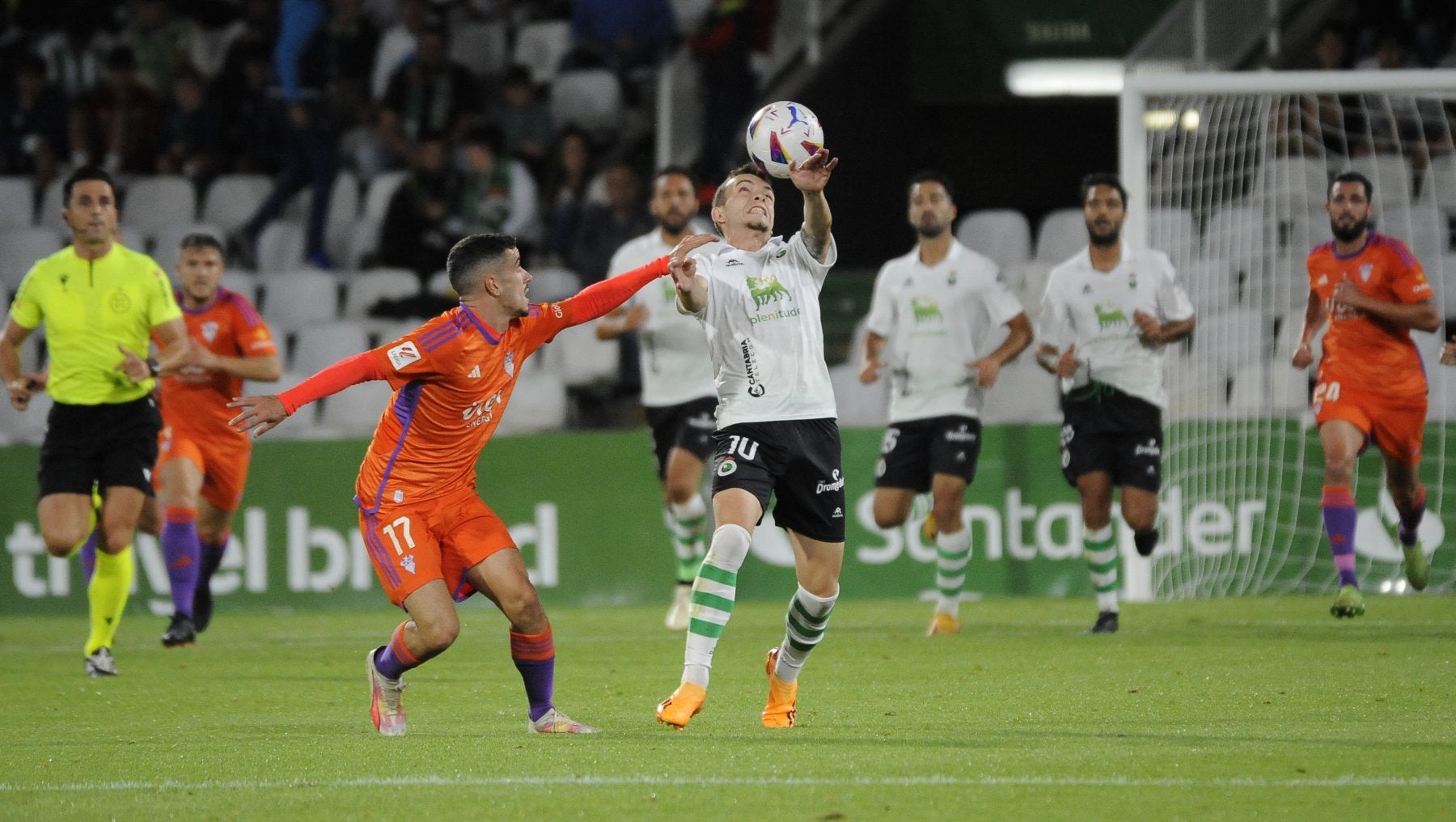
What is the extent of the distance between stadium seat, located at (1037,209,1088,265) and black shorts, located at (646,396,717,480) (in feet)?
15.7

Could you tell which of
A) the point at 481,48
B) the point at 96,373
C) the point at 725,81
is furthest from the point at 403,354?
the point at 481,48

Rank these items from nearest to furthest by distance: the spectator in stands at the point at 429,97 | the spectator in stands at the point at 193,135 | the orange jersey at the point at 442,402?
the orange jersey at the point at 442,402 < the spectator in stands at the point at 429,97 < the spectator in stands at the point at 193,135

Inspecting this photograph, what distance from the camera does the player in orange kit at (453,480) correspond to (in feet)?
21.4

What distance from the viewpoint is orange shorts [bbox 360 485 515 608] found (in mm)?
6566

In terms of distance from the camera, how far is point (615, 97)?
55.6 feet

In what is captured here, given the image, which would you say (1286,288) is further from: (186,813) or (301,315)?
(186,813)

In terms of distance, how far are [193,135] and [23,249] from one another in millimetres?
2100

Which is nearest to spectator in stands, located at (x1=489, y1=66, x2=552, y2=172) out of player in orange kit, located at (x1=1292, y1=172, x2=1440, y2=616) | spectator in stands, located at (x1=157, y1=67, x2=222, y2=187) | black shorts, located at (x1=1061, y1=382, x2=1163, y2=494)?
spectator in stands, located at (x1=157, y1=67, x2=222, y2=187)

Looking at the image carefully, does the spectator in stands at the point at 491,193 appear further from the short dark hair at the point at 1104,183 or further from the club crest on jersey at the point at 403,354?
the club crest on jersey at the point at 403,354

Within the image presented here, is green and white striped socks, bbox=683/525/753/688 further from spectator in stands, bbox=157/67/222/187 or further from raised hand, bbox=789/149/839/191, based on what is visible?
spectator in stands, bbox=157/67/222/187

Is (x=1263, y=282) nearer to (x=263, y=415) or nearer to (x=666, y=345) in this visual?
(x=666, y=345)

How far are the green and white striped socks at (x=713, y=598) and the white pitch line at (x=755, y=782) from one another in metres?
1.10

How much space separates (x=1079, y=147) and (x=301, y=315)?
6.96m

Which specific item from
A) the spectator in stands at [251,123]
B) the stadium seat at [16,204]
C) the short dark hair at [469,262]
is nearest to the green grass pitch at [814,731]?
the short dark hair at [469,262]
